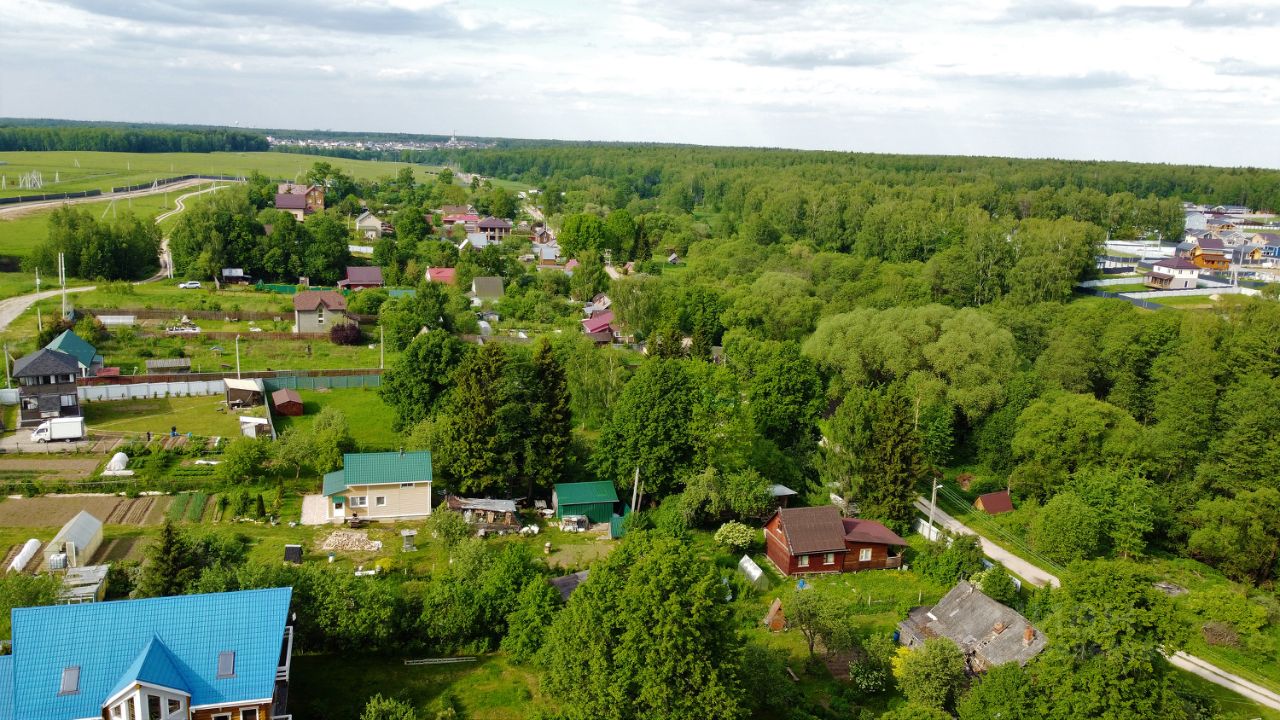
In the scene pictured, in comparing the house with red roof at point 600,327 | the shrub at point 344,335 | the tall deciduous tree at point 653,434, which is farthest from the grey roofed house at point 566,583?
the shrub at point 344,335

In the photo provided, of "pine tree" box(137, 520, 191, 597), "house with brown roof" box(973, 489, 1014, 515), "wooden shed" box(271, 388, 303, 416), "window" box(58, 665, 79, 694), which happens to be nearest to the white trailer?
"wooden shed" box(271, 388, 303, 416)

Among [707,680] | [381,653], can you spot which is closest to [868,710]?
[707,680]

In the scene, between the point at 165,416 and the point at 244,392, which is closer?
the point at 165,416

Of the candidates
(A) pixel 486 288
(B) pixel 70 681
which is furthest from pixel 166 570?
(A) pixel 486 288

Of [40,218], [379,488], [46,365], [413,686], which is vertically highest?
[40,218]

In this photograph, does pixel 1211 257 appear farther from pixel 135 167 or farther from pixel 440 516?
pixel 135 167

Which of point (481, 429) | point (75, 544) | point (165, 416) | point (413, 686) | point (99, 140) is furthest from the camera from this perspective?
point (99, 140)
